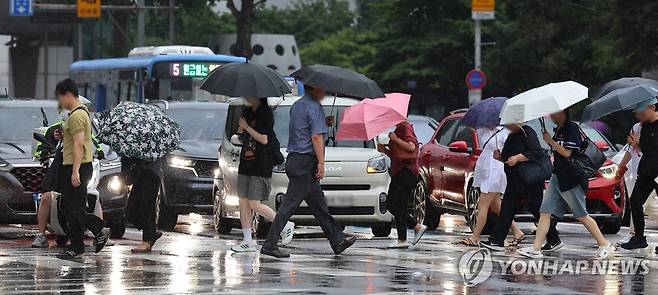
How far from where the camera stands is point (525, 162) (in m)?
15.9

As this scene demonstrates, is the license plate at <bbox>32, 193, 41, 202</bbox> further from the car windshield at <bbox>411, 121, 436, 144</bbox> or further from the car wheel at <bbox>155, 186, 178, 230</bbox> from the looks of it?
the car windshield at <bbox>411, 121, 436, 144</bbox>

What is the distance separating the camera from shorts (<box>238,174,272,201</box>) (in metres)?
15.6

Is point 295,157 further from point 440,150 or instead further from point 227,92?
point 440,150

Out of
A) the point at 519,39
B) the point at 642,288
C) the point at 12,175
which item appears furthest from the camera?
the point at 519,39

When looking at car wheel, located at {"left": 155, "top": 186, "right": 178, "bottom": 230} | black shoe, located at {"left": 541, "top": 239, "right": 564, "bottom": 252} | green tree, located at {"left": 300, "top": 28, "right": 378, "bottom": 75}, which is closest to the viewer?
black shoe, located at {"left": 541, "top": 239, "right": 564, "bottom": 252}

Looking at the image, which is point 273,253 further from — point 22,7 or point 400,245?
point 22,7

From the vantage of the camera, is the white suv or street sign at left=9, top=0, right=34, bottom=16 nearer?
the white suv

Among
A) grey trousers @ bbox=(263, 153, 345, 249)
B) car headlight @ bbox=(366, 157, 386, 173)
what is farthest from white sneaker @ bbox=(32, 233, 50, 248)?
car headlight @ bbox=(366, 157, 386, 173)

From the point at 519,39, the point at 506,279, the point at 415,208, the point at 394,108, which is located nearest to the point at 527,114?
the point at 394,108

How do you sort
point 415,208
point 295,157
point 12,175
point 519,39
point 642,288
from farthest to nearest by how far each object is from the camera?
1. point 519,39
2. point 415,208
3. point 12,175
4. point 295,157
5. point 642,288

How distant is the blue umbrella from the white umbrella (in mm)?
1196

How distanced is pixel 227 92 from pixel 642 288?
15.9ft

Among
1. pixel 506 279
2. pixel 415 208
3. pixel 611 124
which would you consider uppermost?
pixel 506 279

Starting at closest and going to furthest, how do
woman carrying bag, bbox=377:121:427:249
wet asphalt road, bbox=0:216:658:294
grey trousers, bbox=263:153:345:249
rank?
1. wet asphalt road, bbox=0:216:658:294
2. grey trousers, bbox=263:153:345:249
3. woman carrying bag, bbox=377:121:427:249
